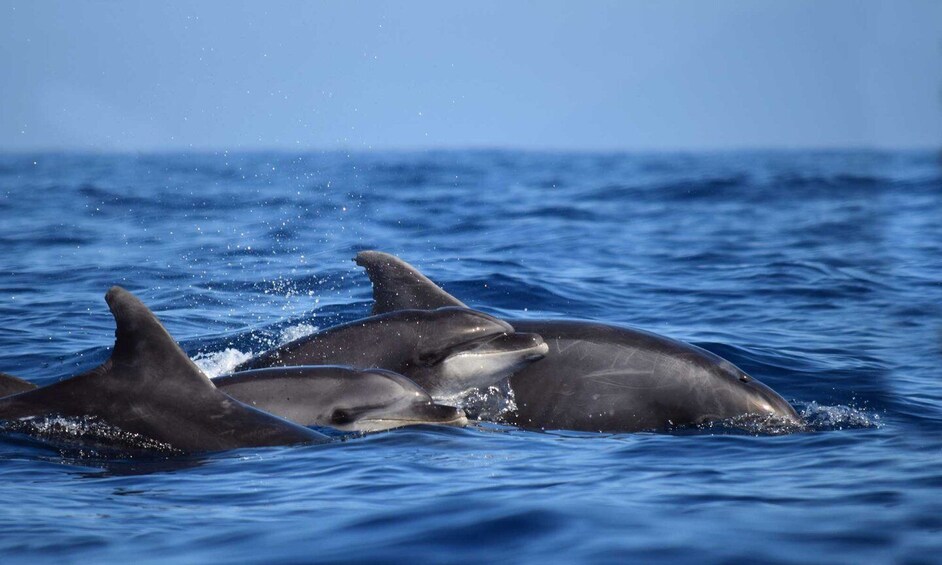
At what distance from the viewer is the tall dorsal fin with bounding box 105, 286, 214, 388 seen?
8047 millimetres

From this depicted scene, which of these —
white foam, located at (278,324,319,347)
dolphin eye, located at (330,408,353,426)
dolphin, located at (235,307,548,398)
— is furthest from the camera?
white foam, located at (278,324,319,347)

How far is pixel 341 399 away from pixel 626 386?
232 cm

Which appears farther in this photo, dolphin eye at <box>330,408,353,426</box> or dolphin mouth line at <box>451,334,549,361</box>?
dolphin mouth line at <box>451,334,549,361</box>

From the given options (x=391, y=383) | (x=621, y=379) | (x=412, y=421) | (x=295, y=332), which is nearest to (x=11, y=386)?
(x=391, y=383)

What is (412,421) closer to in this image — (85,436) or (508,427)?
(508,427)

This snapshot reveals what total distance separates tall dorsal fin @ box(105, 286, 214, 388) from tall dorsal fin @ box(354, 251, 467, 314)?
2.70m

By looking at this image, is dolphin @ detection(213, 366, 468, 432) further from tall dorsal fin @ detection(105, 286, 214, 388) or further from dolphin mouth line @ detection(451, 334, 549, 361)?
tall dorsal fin @ detection(105, 286, 214, 388)

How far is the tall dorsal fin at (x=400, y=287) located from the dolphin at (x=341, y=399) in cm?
148

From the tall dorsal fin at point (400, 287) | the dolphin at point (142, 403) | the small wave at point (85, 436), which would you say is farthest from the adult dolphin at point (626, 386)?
the small wave at point (85, 436)

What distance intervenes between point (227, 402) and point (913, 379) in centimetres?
706

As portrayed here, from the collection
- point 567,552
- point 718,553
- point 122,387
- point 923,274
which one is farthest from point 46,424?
point 923,274

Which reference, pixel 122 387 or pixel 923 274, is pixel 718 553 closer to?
pixel 122 387

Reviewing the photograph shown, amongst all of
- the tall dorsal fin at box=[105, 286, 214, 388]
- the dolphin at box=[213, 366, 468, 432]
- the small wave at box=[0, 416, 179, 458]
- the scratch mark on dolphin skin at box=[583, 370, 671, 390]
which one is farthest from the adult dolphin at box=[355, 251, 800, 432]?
the small wave at box=[0, 416, 179, 458]

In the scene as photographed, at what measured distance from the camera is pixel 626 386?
9734 millimetres
